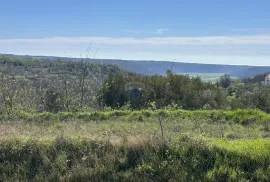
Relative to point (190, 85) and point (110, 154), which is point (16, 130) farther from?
point (190, 85)

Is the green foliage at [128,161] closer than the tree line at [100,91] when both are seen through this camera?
Yes

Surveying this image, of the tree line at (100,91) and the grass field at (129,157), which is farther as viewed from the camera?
the tree line at (100,91)

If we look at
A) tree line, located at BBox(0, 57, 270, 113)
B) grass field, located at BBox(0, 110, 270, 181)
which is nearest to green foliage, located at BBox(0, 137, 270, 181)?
grass field, located at BBox(0, 110, 270, 181)

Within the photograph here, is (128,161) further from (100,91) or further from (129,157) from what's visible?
(100,91)

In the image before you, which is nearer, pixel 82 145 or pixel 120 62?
pixel 82 145

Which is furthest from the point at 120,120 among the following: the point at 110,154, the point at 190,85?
the point at 190,85

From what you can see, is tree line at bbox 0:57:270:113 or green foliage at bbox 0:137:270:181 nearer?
green foliage at bbox 0:137:270:181

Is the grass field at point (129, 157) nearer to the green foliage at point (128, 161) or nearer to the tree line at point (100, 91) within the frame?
the green foliage at point (128, 161)

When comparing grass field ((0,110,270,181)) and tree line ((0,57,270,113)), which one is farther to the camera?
tree line ((0,57,270,113))

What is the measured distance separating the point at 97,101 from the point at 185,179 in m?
17.2

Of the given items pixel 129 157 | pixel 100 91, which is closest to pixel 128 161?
pixel 129 157

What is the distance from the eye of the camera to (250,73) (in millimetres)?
71375

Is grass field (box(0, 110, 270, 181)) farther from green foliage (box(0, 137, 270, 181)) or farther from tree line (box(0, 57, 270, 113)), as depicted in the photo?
tree line (box(0, 57, 270, 113))

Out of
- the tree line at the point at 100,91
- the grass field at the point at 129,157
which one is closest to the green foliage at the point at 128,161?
the grass field at the point at 129,157
